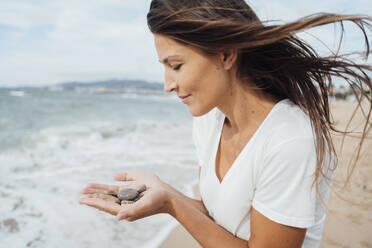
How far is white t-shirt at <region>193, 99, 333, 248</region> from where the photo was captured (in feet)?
4.77

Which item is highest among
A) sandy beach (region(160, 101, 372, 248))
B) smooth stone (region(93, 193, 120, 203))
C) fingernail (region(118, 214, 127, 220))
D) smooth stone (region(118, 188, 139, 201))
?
fingernail (region(118, 214, 127, 220))

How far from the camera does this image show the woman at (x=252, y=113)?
1478 mm

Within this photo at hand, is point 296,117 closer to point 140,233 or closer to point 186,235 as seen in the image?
point 186,235

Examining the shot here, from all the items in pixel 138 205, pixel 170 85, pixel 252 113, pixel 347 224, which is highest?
pixel 170 85

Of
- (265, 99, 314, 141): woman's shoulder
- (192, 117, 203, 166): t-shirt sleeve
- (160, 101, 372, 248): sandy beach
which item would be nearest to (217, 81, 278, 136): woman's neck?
(265, 99, 314, 141): woman's shoulder

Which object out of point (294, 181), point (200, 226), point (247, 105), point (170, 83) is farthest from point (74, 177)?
point (294, 181)

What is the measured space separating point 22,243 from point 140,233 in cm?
133

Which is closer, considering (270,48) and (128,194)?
(270,48)

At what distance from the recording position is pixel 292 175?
1.46 meters

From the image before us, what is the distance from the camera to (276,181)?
1.49 meters

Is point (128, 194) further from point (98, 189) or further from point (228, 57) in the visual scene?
point (228, 57)

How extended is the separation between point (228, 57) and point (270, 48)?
0.84 ft

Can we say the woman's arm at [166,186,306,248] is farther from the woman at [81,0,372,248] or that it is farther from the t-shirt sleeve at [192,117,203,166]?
the t-shirt sleeve at [192,117,203,166]

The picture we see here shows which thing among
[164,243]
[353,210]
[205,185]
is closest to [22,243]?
[164,243]
